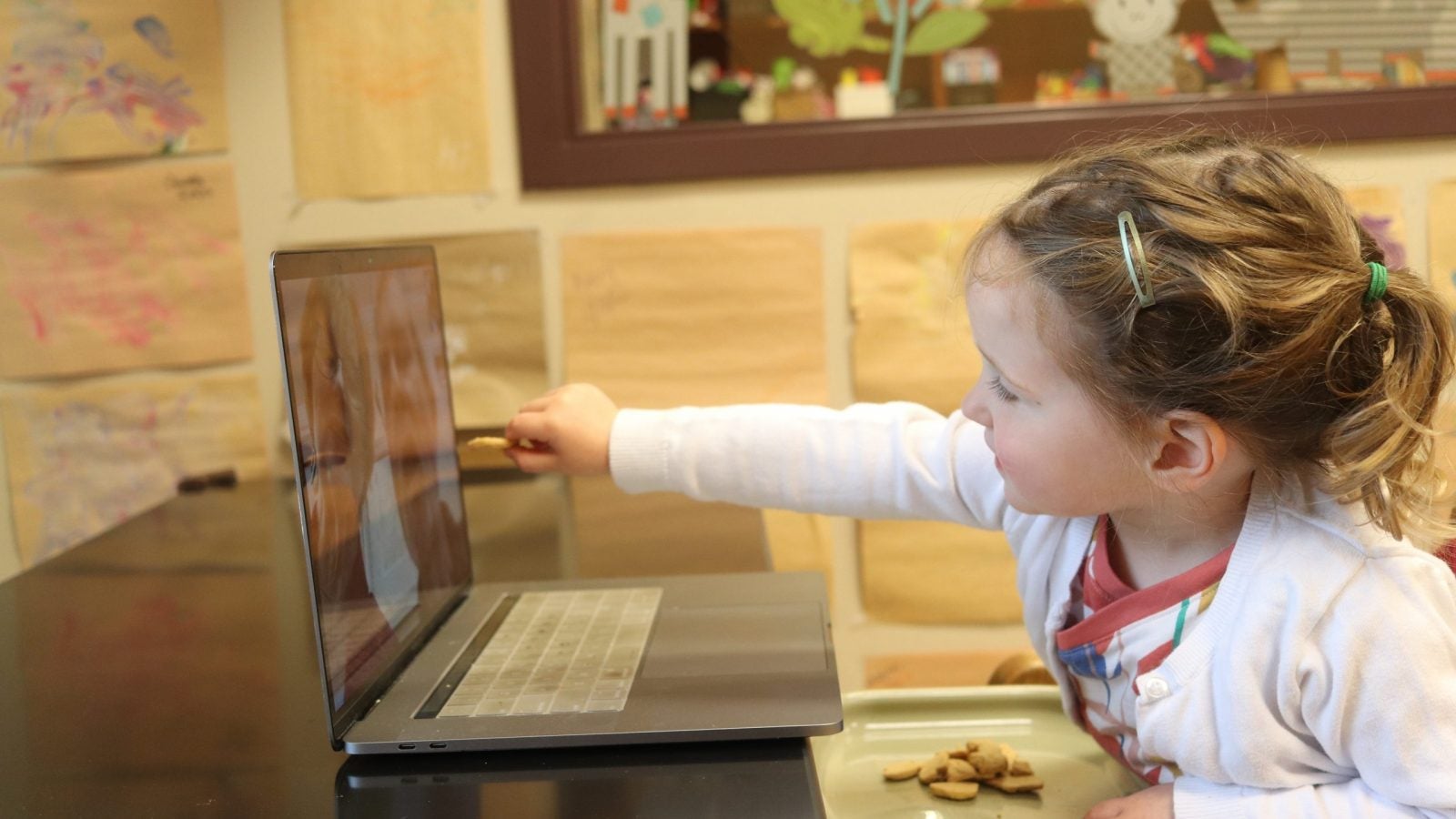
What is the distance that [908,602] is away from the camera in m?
1.50

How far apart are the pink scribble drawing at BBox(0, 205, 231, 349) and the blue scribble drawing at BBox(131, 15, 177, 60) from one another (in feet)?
0.62

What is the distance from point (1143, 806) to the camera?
2.48 feet

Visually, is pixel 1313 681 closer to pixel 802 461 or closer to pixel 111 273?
pixel 802 461

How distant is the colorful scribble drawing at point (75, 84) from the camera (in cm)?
143

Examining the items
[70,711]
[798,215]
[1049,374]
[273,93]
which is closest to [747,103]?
[798,215]

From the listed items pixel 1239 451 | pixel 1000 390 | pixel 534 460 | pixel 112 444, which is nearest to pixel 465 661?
pixel 534 460

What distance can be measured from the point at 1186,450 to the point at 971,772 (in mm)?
263

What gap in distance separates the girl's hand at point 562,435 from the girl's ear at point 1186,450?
1.29 ft

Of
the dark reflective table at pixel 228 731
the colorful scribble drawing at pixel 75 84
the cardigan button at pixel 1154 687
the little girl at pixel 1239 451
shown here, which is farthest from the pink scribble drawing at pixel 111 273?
the cardigan button at pixel 1154 687

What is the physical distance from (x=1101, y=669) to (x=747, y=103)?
86cm

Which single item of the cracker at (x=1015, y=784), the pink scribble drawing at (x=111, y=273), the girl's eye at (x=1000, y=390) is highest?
the pink scribble drawing at (x=111, y=273)

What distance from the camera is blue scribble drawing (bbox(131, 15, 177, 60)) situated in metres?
1.43

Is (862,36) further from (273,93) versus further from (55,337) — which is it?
(55,337)

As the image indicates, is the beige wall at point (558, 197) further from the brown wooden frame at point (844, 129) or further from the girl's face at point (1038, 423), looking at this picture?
the girl's face at point (1038, 423)
